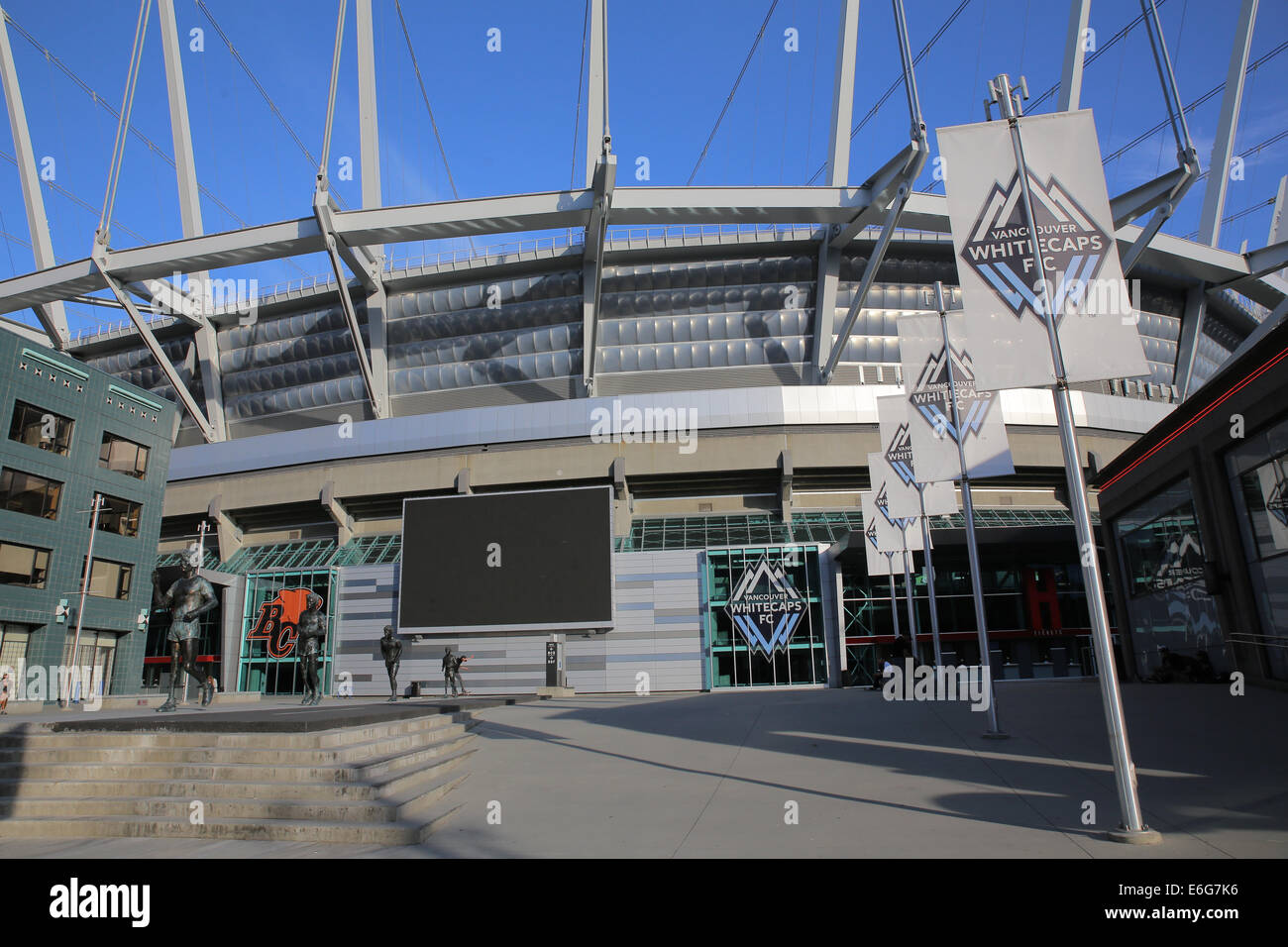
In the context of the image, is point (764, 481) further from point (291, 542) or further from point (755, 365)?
point (291, 542)

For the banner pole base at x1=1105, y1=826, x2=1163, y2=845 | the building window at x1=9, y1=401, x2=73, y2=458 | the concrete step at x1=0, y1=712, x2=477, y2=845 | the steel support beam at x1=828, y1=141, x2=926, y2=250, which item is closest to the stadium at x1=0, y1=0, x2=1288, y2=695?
the steel support beam at x1=828, y1=141, x2=926, y2=250

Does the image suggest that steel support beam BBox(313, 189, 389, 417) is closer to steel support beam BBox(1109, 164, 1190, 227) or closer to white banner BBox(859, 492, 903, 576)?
white banner BBox(859, 492, 903, 576)

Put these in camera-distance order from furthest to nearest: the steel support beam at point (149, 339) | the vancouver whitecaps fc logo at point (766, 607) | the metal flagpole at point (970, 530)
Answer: the steel support beam at point (149, 339) → the vancouver whitecaps fc logo at point (766, 607) → the metal flagpole at point (970, 530)

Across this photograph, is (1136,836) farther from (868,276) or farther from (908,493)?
(868,276)

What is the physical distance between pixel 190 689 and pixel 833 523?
33.8 metres

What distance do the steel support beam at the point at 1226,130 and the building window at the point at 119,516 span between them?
57.2 metres

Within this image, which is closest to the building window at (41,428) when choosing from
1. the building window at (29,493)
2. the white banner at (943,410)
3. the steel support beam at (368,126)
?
the building window at (29,493)

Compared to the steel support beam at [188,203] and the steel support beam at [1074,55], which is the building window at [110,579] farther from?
the steel support beam at [1074,55]

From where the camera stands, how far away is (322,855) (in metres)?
→ 6.70

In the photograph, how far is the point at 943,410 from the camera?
1497 cm

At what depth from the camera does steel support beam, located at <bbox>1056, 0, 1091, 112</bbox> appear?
36.6 m

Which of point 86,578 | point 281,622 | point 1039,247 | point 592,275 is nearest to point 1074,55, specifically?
point 592,275

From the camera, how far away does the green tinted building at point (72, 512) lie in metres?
31.6

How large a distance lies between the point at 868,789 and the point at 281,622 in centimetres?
3736
